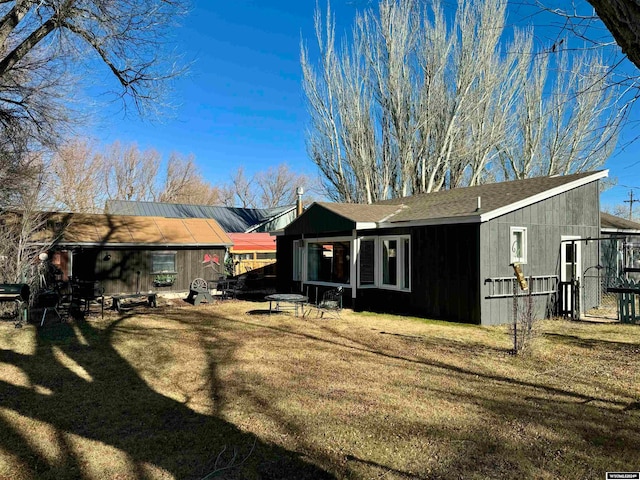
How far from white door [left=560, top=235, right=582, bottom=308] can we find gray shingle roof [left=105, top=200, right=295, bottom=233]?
2061cm

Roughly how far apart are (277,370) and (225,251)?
501 inches

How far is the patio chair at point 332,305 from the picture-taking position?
11.1 m

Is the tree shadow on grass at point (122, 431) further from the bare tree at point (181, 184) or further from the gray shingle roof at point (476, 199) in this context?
the bare tree at point (181, 184)

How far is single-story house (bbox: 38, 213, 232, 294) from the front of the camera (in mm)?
14891

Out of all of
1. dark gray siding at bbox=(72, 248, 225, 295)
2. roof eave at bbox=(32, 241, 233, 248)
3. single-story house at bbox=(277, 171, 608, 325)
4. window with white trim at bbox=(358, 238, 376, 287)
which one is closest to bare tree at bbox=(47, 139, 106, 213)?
dark gray siding at bbox=(72, 248, 225, 295)

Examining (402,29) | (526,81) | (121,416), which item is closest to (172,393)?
(121,416)

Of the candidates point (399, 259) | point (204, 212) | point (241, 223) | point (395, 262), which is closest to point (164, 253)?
point (395, 262)

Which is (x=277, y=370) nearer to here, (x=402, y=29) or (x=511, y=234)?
(x=511, y=234)

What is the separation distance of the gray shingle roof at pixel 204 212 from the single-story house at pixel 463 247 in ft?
50.7

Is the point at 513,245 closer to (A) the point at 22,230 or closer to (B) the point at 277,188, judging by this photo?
(A) the point at 22,230

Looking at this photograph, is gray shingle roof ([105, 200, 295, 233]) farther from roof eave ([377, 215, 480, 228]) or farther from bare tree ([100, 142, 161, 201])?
roof eave ([377, 215, 480, 228])

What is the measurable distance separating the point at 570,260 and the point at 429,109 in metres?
13.9

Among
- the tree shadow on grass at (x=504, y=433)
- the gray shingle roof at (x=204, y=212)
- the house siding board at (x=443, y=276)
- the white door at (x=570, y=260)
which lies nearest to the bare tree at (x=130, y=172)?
the gray shingle roof at (x=204, y=212)

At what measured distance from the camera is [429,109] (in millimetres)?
22609
